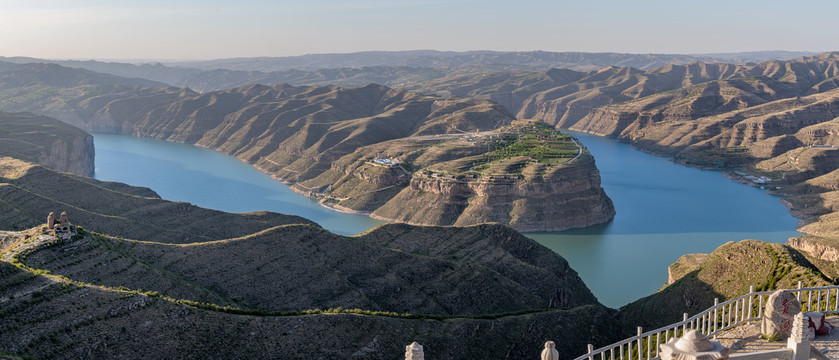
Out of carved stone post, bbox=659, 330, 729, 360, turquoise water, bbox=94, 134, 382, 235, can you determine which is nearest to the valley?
turquoise water, bbox=94, 134, 382, 235

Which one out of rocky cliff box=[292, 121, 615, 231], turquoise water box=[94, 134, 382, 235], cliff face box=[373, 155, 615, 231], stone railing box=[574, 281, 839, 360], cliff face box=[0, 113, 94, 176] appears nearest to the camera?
stone railing box=[574, 281, 839, 360]

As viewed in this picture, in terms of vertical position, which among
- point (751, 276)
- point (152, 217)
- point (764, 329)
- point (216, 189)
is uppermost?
point (764, 329)

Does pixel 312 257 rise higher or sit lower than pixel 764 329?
lower

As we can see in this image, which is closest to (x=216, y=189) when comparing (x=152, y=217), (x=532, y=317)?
(x=152, y=217)

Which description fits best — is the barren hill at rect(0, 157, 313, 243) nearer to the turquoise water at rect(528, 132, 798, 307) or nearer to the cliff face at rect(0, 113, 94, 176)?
the cliff face at rect(0, 113, 94, 176)

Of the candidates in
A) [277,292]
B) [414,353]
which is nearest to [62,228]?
[277,292]

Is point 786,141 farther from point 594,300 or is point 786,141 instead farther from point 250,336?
point 250,336
